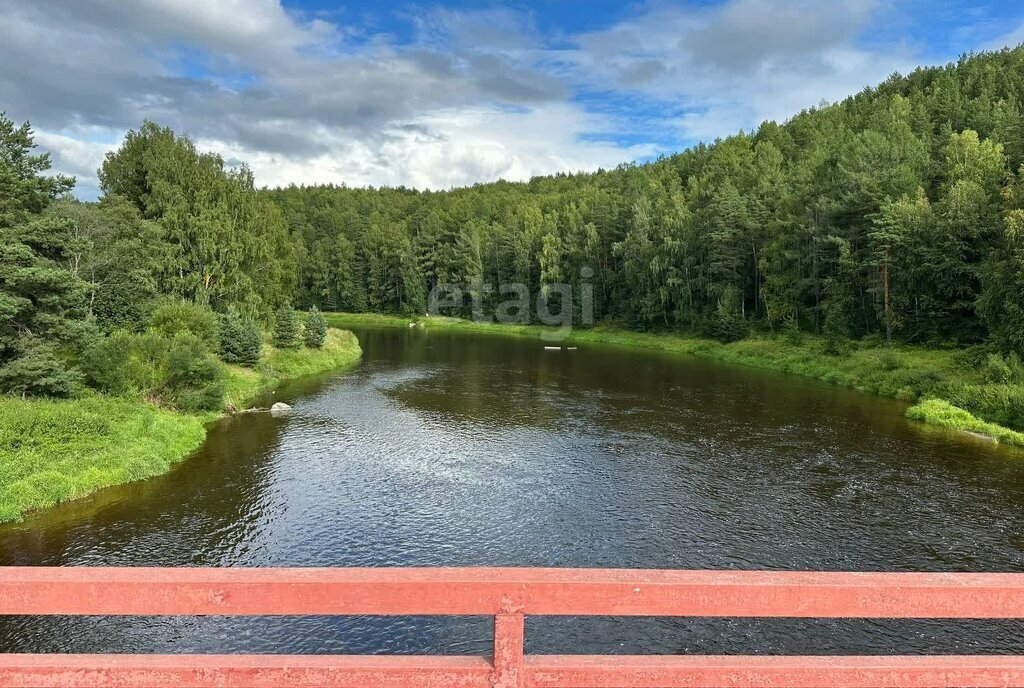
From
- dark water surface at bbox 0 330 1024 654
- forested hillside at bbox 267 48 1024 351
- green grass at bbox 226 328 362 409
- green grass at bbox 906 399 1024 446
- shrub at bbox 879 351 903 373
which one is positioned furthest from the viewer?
forested hillside at bbox 267 48 1024 351

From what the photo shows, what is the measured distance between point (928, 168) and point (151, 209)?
6538cm

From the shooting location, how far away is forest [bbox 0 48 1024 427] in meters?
27.5

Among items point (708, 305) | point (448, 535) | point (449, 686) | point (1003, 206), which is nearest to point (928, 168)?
point (1003, 206)

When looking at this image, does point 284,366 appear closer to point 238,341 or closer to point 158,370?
point 238,341

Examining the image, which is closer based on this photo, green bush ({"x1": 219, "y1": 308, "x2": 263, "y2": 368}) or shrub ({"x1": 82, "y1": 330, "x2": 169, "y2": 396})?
shrub ({"x1": 82, "y1": 330, "x2": 169, "y2": 396})

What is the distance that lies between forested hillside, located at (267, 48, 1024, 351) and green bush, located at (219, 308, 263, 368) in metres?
46.5

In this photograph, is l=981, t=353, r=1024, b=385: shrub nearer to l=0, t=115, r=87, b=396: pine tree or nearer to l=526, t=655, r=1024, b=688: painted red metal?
l=526, t=655, r=1024, b=688: painted red metal

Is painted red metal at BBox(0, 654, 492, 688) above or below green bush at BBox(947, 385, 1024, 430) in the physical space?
above

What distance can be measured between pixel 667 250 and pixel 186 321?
184 feet

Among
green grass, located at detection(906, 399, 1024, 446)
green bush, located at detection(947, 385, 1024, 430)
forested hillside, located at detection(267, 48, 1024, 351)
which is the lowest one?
green grass, located at detection(906, 399, 1024, 446)

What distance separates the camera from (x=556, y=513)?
20.1 meters

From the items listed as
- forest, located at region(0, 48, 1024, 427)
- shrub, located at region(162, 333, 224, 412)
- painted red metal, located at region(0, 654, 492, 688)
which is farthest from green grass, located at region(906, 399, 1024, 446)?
shrub, located at region(162, 333, 224, 412)

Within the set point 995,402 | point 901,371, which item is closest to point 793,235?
point 901,371

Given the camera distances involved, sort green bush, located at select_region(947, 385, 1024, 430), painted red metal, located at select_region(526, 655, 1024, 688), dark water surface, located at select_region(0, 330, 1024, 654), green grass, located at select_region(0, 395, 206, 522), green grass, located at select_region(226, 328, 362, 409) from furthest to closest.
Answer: green grass, located at select_region(226, 328, 362, 409)
green bush, located at select_region(947, 385, 1024, 430)
green grass, located at select_region(0, 395, 206, 522)
dark water surface, located at select_region(0, 330, 1024, 654)
painted red metal, located at select_region(526, 655, 1024, 688)
